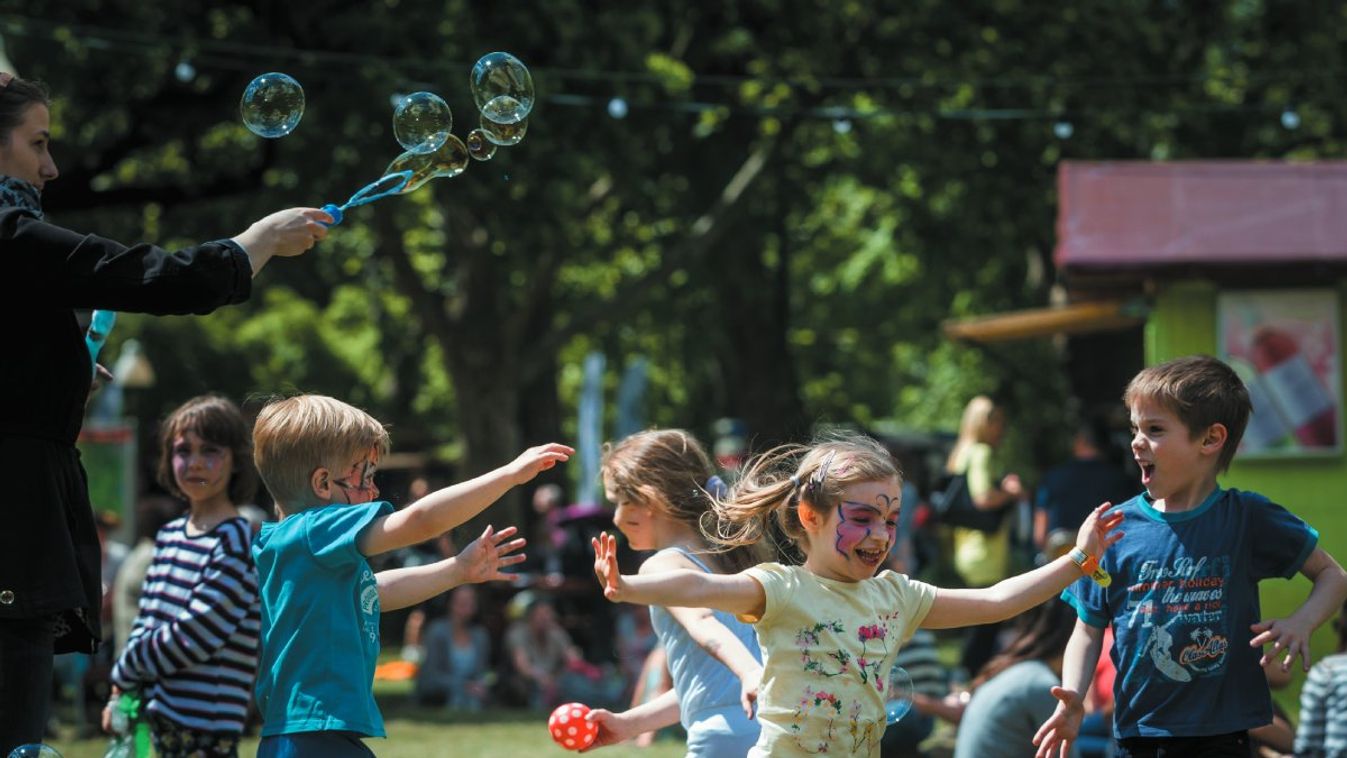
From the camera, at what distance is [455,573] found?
177 inches

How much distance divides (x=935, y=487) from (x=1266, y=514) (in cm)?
831

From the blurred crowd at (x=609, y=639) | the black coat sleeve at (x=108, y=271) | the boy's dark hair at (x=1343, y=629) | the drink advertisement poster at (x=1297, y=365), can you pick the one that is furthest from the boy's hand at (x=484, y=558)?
the drink advertisement poster at (x=1297, y=365)

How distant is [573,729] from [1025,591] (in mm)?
1211

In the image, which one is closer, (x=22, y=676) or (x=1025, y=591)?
(x=22, y=676)

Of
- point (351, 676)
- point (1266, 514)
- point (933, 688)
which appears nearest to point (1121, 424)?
point (933, 688)

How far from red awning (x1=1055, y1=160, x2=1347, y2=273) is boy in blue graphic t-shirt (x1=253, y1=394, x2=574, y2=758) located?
6913 millimetres

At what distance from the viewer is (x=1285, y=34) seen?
2081cm

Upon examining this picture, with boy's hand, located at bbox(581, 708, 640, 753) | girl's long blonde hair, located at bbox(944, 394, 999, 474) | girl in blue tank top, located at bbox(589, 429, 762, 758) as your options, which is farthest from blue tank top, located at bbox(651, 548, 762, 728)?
girl's long blonde hair, located at bbox(944, 394, 999, 474)

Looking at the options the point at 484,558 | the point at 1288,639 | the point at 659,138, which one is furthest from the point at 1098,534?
the point at 659,138

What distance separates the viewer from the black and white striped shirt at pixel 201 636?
5719mm

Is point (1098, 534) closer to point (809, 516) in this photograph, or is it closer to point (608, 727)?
point (809, 516)

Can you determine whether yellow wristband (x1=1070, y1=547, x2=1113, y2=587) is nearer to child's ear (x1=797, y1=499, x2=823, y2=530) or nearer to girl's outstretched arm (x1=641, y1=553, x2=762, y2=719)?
child's ear (x1=797, y1=499, x2=823, y2=530)

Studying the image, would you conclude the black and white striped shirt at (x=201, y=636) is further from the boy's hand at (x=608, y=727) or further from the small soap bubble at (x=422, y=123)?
the boy's hand at (x=608, y=727)

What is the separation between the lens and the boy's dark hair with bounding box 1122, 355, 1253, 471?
15.8 feet
